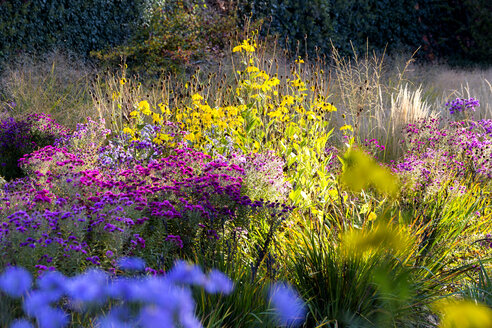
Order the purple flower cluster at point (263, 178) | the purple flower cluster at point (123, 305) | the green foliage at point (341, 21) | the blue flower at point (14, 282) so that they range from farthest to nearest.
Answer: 1. the green foliage at point (341, 21)
2. the purple flower cluster at point (263, 178)
3. the blue flower at point (14, 282)
4. the purple flower cluster at point (123, 305)

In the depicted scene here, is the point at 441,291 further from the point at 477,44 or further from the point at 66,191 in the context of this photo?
the point at 477,44

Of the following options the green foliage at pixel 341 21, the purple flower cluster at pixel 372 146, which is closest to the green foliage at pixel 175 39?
the green foliage at pixel 341 21

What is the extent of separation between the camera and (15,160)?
217 inches

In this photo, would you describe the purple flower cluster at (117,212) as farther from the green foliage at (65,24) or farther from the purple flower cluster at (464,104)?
the green foliage at (65,24)

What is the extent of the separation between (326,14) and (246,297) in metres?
10.4

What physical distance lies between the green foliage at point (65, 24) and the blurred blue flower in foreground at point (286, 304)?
724 centimetres

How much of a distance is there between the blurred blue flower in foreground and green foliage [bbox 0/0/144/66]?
23.8 feet

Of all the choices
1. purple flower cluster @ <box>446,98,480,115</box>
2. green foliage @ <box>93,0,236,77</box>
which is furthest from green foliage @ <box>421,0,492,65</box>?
purple flower cluster @ <box>446,98,480,115</box>

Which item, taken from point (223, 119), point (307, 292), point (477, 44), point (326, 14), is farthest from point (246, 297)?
point (477, 44)

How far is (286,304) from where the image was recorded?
240 cm

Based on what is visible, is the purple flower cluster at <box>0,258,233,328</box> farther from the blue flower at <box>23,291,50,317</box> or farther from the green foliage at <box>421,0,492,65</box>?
the green foliage at <box>421,0,492,65</box>

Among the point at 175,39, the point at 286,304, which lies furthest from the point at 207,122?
the point at 175,39

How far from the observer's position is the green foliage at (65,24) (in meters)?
8.12

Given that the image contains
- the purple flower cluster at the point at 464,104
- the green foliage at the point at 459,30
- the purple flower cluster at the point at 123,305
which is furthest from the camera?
the green foliage at the point at 459,30
